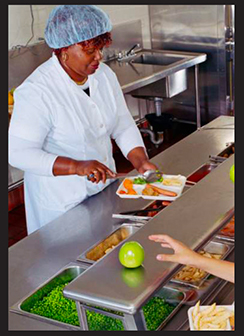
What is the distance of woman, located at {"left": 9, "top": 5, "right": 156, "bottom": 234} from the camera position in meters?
2.65

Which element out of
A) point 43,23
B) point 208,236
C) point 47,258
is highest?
point 43,23

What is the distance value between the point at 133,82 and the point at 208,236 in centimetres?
308

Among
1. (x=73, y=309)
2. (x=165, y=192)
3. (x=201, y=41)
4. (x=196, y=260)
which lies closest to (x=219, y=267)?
(x=196, y=260)

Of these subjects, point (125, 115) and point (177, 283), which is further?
point (125, 115)

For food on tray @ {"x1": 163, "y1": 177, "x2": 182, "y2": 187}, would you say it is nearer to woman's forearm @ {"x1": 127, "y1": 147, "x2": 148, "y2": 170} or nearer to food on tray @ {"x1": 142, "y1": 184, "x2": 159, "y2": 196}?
food on tray @ {"x1": 142, "y1": 184, "x2": 159, "y2": 196}

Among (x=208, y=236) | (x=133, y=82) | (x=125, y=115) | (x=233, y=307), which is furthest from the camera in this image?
(x=133, y=82)

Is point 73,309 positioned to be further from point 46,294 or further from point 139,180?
point 139,180

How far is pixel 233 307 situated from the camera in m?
1.74

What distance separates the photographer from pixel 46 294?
2.12 m

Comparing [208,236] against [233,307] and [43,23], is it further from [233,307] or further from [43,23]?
[43,23]

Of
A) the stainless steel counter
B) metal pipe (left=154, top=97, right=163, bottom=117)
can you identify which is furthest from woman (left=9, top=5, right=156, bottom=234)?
metal pipe (left=154, top=97, right=163, bottom=117)

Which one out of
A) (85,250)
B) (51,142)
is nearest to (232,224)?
(85,250)

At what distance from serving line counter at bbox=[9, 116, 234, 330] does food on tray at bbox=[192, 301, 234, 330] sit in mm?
142

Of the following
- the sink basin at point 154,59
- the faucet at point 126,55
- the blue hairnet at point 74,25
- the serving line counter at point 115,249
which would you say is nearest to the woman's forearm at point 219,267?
the serving line counter at point 115,249
